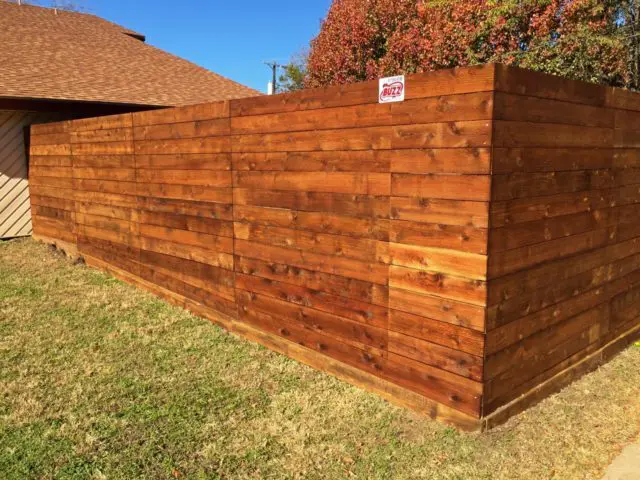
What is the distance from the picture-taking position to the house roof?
11430 mm

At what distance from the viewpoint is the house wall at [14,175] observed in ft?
33.7

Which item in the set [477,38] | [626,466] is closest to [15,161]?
[626,466]

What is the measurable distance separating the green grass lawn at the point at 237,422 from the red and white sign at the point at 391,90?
2190mm

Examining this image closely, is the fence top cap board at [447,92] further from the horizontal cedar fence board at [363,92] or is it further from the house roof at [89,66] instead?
the house roof at [89,66]

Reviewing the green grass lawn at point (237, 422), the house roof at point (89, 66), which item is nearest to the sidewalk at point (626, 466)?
the green grass lawn at point (237, 422)

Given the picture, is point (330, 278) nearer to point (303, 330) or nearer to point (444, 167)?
point (303, 330)

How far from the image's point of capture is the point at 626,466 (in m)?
3.17

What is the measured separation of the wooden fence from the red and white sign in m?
0.05

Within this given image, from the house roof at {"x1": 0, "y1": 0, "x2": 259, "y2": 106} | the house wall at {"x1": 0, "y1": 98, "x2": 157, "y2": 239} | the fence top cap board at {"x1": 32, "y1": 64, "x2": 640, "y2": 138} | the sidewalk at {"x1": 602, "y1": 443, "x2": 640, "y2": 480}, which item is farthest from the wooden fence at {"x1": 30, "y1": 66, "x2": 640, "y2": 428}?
the house roof at {"x1": 0, "y1": 0, "x2": 259, "y2": 106}

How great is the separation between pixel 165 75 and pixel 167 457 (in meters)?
13.8

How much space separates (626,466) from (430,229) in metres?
1.83

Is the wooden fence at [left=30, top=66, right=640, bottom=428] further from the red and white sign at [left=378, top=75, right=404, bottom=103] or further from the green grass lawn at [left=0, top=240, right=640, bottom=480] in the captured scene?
the green grass lawn at [left=0, top=240, right=640, bottom=480]

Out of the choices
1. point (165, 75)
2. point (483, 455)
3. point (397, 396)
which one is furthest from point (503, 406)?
point (165, 75)

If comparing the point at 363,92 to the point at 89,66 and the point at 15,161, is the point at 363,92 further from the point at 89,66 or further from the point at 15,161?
the point at 89,66
